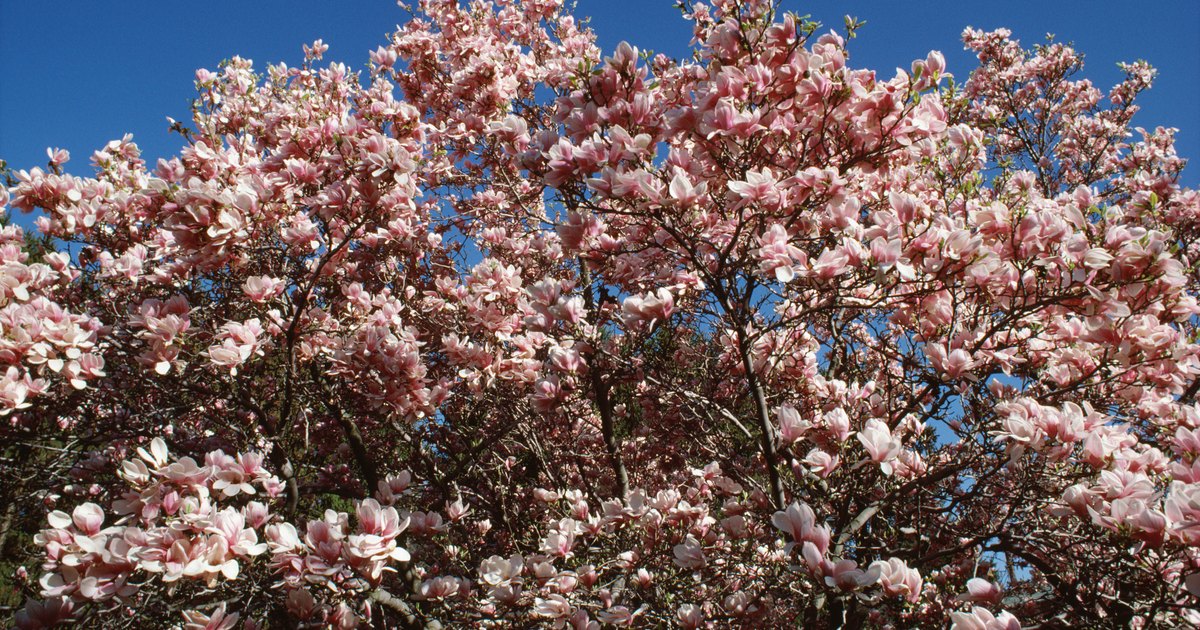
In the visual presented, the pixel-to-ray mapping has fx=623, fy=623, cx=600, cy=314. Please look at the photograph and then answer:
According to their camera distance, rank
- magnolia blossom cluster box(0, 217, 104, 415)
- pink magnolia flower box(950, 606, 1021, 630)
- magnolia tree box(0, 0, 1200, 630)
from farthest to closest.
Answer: magnolia blossom cluster box(0, 217, 104, 415) < magnolia tree box(0, 0, 1200, 630) < pink magnolia flower box(950, 606, 1021, 630)

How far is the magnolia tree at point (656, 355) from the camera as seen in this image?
2088 millimetres

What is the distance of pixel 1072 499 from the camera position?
197 cm

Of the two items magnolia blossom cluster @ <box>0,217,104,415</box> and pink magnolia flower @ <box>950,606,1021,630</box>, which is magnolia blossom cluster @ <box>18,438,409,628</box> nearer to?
magnolia blossom cluster @ <box>0,217,104,415</box>

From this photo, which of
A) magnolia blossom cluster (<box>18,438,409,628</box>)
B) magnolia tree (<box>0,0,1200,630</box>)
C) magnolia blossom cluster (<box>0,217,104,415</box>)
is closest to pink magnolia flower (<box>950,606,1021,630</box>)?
magnolia tree (<box>0,0,1200,630</box>)

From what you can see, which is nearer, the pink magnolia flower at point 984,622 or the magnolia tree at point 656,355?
the pink magnolia flower at point 984,622

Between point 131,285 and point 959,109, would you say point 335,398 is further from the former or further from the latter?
point 959,109

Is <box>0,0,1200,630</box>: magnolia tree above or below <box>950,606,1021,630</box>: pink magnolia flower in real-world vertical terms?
above

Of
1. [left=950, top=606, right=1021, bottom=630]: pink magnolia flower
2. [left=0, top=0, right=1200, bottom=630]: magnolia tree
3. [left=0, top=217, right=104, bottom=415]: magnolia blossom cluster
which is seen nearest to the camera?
[left=950, top=606, right=1021, bottom=630]: pink magnolia flower

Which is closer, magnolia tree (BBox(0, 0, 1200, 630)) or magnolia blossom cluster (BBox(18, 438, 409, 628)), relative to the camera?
magnolia blossom cluster (BBox(18, 438, 409, 628))

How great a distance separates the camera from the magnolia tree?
2.09 m

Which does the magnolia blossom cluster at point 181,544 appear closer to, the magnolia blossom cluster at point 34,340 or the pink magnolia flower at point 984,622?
the magnolia blossom cluster at point 34,340

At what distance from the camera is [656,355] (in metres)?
3.14

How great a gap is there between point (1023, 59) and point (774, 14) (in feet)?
24.4

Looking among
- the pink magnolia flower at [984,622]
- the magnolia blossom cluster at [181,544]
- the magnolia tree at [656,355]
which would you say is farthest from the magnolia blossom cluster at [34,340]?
the pink magnolia flower at [984,622]
